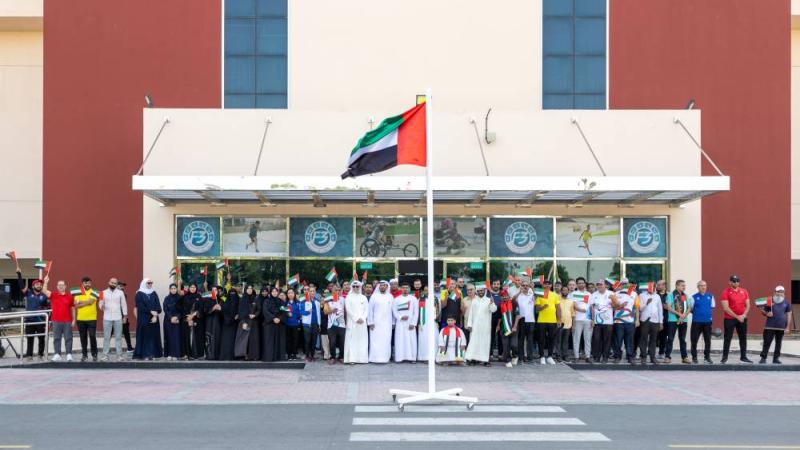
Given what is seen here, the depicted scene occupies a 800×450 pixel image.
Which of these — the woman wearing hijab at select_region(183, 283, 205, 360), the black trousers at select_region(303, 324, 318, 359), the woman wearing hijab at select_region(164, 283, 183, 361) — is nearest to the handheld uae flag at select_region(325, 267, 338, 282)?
the black trousers at select_region(303, 324, 318, 359)

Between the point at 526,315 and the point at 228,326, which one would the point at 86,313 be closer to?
the point at 228,326

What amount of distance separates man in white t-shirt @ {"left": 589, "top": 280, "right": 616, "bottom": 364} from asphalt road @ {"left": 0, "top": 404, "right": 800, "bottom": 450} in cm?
596

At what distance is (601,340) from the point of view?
65.5 ft

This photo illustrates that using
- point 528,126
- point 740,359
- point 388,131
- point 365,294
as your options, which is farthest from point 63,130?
point 740,359

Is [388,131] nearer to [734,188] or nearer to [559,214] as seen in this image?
[559,214]

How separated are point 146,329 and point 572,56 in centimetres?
1338

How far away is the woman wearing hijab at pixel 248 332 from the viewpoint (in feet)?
65.1

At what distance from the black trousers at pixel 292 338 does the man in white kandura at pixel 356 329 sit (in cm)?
126

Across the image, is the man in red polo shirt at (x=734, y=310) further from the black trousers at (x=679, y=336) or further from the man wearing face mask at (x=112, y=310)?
the man wearing face mask at (x=112, y=310)

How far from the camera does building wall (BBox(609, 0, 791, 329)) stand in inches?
1003

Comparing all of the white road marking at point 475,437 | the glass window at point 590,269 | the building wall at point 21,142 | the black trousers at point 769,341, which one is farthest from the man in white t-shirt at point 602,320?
the building wall at point 21,142

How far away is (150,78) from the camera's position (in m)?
25.6

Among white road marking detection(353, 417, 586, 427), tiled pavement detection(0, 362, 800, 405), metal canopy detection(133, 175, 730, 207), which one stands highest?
metal canopy detection(133, 175, 730, 207)

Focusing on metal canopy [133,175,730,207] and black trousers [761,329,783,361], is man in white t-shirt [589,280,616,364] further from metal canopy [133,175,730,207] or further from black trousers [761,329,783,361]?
black trousers [761,329,783,361]
